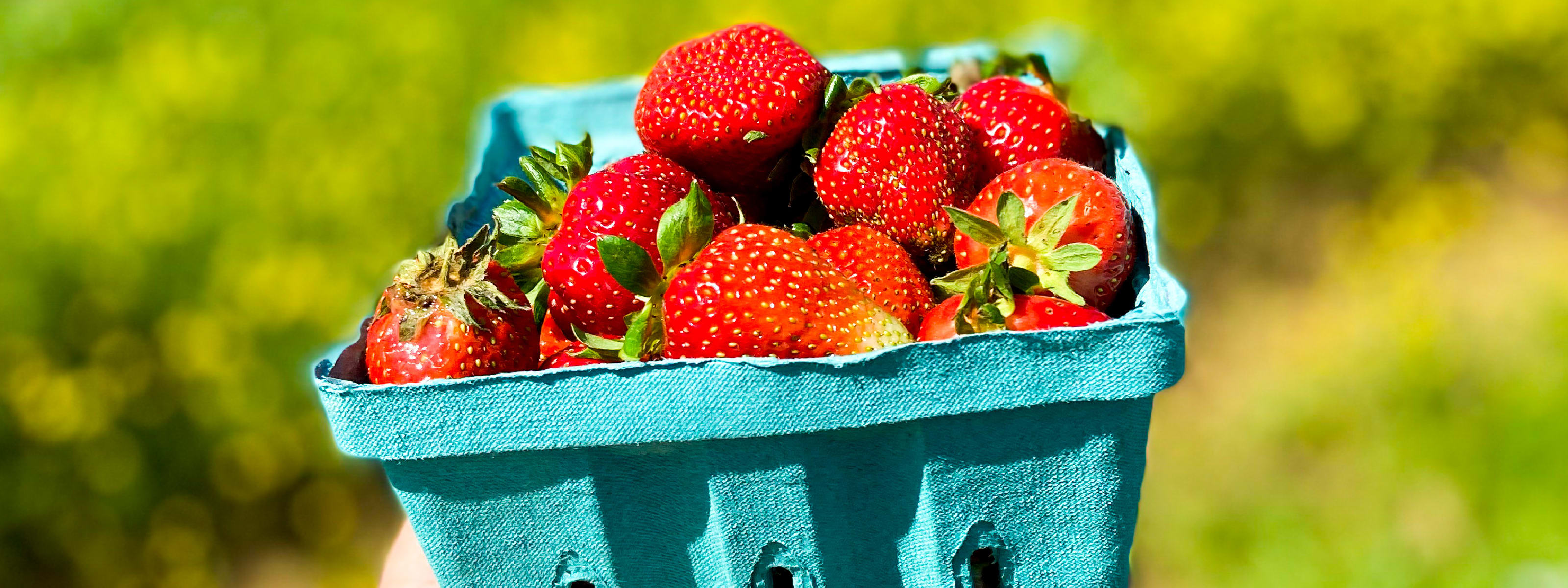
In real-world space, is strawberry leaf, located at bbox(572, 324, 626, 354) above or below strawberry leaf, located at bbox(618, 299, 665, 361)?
above

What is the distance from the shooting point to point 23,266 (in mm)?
2156

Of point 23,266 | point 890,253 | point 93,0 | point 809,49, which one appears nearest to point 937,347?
point 890,253

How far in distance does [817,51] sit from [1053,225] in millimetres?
1656

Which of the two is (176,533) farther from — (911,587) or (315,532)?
(911,587)

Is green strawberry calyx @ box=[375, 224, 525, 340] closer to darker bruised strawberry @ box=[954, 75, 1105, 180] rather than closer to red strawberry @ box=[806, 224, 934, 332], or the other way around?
red strawberry @ box=[806, 224, 934, 332]

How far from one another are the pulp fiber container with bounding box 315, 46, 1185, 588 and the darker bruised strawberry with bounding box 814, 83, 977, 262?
7.0 inches

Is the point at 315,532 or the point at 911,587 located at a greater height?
the point at 315,532

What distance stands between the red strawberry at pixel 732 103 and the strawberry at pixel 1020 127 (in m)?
0.16

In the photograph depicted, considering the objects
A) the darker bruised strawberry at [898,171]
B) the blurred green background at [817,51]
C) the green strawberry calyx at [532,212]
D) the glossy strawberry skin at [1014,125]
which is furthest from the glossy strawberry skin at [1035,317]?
the blurred green background at [817,51]

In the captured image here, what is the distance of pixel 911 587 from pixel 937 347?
0.70 feet

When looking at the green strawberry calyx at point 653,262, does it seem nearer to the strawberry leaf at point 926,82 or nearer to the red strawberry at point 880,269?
the red strawberry at point 880,269

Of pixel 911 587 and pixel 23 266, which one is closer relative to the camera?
pixel 911 587

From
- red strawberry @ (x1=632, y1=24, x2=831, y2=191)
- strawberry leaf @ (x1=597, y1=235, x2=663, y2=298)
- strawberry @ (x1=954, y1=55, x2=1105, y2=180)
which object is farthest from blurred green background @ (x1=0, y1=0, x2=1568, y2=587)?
strawberry leaf @ (x1=597, y1=235, x2=663, y2=298)

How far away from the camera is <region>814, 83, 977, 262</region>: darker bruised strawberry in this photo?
3.28 feet
